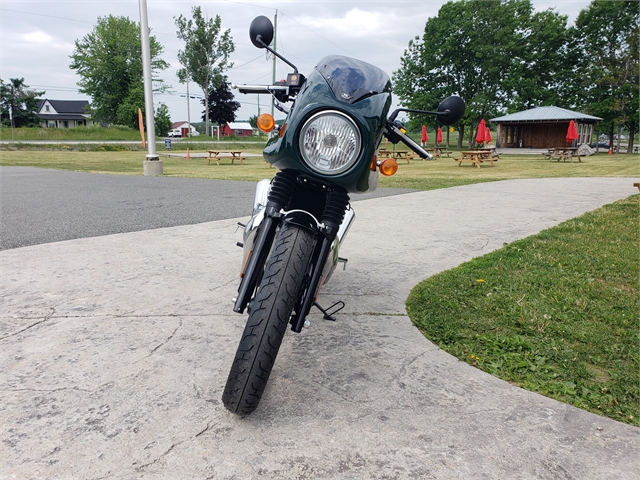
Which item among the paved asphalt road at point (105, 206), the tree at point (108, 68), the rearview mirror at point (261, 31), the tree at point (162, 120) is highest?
the tree at point (108, 68)

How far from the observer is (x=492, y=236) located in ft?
19.1

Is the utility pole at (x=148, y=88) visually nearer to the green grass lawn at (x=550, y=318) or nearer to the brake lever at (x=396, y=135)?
the green grass lawn at (x=550, y=318)

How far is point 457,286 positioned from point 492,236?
7.44 ft

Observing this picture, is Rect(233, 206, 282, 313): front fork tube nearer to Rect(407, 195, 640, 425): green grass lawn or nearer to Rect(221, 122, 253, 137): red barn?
Rect(407, 195, 640, 425): green grass lawn

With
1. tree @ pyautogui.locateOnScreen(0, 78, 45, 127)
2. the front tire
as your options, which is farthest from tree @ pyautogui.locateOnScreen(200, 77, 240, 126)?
the front tire

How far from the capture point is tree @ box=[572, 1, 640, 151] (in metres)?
38.9

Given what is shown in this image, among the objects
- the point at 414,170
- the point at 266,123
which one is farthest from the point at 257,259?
the point at 414,170

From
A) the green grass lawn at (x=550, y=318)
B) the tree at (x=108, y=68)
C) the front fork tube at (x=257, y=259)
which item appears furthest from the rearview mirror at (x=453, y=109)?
the tree at (x=108, y=68)

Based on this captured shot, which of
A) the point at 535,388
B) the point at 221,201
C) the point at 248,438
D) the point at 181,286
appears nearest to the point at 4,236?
the point at 181,286

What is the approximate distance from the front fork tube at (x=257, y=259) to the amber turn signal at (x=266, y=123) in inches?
20.9

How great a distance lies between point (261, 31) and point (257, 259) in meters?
1.37

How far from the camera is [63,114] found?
8294 cm

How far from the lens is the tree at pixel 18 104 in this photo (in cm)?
6100

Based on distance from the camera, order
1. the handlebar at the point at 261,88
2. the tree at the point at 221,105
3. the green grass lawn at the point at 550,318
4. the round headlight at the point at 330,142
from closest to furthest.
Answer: the round headlight at the point at 330,142 < the green grass lawn at the point at 550,318 < the handlebar at the point at 261,88 < the tree at the point at 221,105
